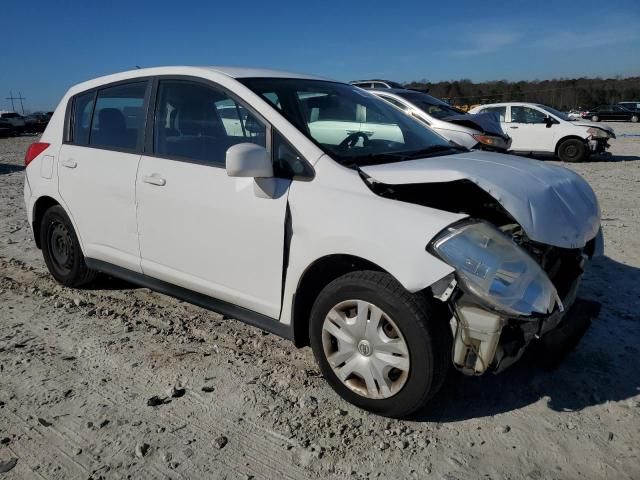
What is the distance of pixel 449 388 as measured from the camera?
2.98 meters

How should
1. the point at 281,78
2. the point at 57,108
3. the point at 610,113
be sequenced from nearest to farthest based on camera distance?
the point at 281,78, the point at 57,108, the point at 610,113

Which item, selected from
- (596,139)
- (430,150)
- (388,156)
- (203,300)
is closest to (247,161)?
(388,156)

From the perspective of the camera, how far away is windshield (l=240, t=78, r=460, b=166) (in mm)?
3010

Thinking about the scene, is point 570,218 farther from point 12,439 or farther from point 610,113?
point 610,113

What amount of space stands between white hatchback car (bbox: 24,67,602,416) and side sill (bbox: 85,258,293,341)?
0.02m

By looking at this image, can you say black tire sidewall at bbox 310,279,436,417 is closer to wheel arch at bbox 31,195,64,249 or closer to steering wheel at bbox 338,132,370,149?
steering wheel at bbox 338,132,370,149

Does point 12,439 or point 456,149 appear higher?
point 456,149

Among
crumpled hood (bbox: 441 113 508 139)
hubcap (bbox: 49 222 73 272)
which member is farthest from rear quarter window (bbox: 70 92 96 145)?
crumpled hood (bbox: 441 113 508 139)

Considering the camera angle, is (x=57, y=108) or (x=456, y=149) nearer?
(x=456, y=149)

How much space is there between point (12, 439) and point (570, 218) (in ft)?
9.74

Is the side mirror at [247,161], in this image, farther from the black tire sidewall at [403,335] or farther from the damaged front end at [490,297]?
the damaged front end at [490,297]

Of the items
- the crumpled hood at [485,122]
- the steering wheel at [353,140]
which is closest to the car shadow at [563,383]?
the steering wheel at [353,140]

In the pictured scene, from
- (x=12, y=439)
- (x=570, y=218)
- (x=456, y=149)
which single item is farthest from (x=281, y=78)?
(x=12, y=439)

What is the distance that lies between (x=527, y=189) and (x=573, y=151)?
12.8 m
